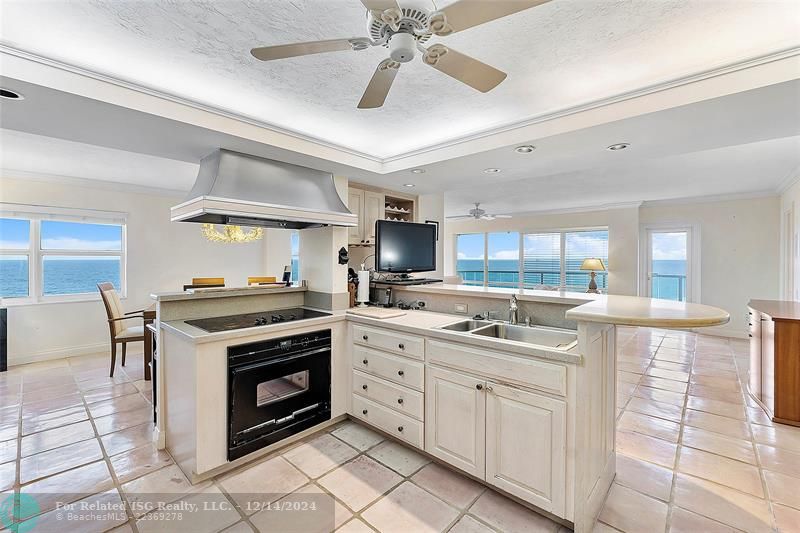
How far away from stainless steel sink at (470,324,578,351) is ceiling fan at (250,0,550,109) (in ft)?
5.08

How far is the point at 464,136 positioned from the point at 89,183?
18.0 feet

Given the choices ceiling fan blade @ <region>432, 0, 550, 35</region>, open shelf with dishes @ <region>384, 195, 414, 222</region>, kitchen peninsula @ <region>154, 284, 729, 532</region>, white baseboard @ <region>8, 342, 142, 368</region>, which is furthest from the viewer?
white baseboard @ <region>8, 342, 142, 368</region>

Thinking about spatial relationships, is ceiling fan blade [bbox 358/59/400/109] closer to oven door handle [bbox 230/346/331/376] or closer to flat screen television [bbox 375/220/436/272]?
flat screen television [bbox 375/220/436/272]

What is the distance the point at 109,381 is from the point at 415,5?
491 cm

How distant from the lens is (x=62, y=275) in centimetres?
499

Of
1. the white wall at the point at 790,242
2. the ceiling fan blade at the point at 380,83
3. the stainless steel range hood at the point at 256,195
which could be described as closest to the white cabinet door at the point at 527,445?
the ceiling fan blade at the point at 380,83

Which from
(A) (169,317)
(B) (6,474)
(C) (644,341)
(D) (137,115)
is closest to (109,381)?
(B) (6,474)

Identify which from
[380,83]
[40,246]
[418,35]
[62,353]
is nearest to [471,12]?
[418,35]

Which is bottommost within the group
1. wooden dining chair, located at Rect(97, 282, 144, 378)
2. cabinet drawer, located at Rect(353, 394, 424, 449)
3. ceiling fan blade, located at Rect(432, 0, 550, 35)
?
cabinet drawer, located at Rect(353, 394, 424, 449)

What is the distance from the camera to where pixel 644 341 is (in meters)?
5.85

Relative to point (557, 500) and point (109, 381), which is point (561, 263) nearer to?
point (557, 500)

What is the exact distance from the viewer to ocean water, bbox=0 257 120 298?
4.62 meters

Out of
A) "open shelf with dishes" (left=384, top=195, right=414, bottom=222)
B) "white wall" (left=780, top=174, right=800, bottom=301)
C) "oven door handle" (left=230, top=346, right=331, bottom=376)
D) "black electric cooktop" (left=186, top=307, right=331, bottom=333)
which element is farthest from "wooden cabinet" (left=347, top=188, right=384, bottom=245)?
"white wall" (left=780, top=174, right=800, bottom=301)

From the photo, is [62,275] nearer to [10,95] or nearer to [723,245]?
[10,95]
